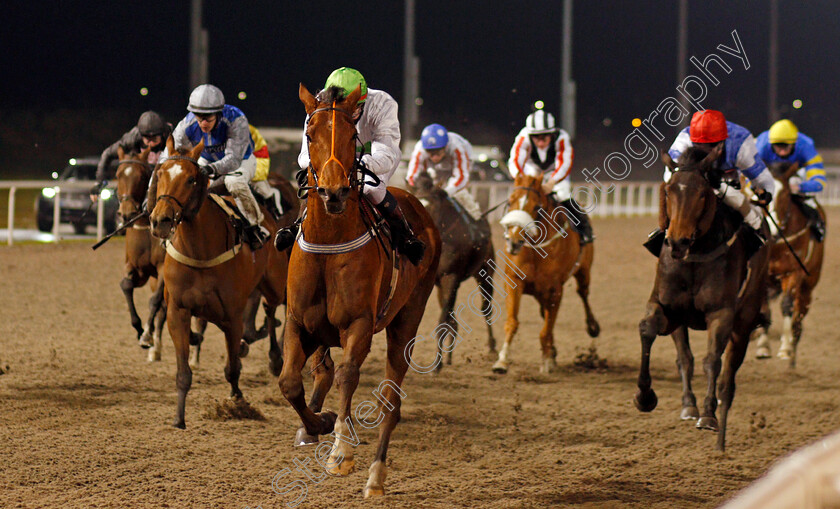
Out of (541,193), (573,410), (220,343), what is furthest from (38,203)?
(573,410)

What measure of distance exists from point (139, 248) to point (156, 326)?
2.95ft

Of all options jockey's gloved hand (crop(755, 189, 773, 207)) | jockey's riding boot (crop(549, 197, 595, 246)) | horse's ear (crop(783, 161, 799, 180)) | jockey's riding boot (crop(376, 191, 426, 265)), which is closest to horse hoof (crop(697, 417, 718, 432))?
jockey's gloved hand (crop(755, 189, 773, 207))

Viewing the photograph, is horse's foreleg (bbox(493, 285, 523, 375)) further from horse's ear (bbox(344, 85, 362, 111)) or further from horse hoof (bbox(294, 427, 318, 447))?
horse's ear (bbox(344, 85, 362, 111))

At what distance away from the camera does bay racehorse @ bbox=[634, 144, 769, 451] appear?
5.68 m

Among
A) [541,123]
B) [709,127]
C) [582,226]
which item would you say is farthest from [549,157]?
[709,127]

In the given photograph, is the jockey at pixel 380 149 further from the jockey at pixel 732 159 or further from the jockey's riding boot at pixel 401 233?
the jockey at pixel 732 159

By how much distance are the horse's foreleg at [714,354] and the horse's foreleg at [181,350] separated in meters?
3.17

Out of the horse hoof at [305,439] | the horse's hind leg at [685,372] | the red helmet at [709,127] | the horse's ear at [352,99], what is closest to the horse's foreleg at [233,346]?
the horse hoof at [305,439]

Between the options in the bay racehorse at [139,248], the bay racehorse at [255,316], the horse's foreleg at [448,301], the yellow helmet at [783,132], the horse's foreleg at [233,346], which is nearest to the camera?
the horse's foreleg at [233,346]

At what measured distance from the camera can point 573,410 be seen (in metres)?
6.88

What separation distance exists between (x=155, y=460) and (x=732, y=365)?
11.9ft

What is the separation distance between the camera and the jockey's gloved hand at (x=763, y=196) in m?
6.26

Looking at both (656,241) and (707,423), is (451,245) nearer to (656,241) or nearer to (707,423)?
(656,241)

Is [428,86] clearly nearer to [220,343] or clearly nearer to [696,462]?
[220,343]
